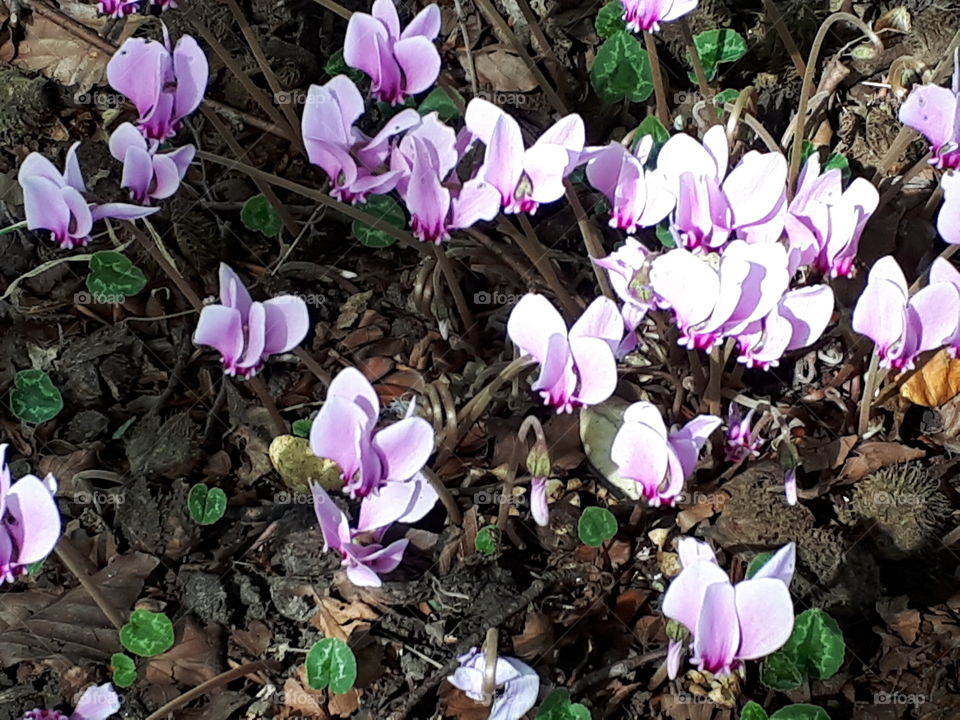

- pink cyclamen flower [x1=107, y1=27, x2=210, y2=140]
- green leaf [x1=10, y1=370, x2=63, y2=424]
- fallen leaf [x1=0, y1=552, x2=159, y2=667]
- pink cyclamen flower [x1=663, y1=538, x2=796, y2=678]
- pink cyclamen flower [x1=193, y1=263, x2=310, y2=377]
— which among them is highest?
pink cyclamen flower [x1=107, y1=27, x2=210, y2=140]

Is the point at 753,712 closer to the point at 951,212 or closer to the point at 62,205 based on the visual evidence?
the point at 951,212

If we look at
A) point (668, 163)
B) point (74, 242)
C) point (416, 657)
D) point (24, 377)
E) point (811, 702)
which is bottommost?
point (811, 702)

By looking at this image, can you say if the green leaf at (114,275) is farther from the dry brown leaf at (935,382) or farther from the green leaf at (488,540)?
the dry brown leaf at (935,382)

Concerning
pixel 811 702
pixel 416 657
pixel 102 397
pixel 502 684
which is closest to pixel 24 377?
pixel 102 397

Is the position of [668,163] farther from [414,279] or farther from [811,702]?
[811,702]

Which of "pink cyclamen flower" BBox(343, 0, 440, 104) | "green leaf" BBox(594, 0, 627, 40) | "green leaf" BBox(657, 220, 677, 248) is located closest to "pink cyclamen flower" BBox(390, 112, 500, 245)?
"pink cyclamen flower" BBox(343, 0, 440, 104)

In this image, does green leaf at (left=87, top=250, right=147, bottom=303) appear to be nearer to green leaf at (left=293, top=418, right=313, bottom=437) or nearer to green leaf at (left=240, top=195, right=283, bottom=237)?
green leaf at (left=240, top=195, right=283, bottom=237)

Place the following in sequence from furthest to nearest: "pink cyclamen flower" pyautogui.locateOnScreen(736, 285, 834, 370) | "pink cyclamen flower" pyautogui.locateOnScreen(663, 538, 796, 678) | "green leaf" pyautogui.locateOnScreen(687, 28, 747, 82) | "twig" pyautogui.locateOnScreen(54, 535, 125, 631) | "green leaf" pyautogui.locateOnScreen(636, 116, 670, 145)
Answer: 1. "green leaf" pyautogui.locateOnScreen(687, 28, 747, 82)
2. "green leaf" pyautogui.locateOnScreen(636, 116, 670, 145)
3. "twig" pyautogui.locateOnScreen(54, 535, 125, 631)
4. "pink cyclamen flower" pyautogui.locateOnScreen(736, 285, 834, 370)
5. "pink cyclamen flower" pyautogui.locateOnScreen(663, 538, 796, 678)

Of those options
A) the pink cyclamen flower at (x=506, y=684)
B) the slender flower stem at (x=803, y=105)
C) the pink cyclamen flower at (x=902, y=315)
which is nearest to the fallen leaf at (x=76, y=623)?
the pink cyclamen flower at (x=506, y=684)

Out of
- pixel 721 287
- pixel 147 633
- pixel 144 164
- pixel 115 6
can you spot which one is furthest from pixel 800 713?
pixel 115 6
